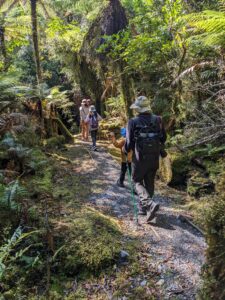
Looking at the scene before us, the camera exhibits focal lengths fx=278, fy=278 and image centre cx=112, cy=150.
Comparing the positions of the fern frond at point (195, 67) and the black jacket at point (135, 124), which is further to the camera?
the fern frond at point (195, 67)

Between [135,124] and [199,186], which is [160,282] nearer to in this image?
[135,124]

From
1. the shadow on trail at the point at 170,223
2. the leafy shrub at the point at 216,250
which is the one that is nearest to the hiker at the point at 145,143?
the shadow on trail at the point at 170,223

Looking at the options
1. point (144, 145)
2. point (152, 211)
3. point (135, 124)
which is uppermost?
point (135, 124)

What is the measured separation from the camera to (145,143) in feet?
14.1

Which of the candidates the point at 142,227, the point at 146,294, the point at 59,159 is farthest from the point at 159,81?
the point at 146,294

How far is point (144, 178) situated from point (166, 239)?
44.3 inches

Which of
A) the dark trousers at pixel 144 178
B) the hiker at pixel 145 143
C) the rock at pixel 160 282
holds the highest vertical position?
the hiker at pixel 145 143

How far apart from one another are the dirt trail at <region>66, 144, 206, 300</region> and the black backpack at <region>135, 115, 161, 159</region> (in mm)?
1086

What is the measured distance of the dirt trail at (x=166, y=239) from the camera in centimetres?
305

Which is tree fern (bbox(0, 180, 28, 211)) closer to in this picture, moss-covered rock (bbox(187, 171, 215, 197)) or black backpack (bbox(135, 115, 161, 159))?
black backpack (bbox(135, 115, 161, 159))

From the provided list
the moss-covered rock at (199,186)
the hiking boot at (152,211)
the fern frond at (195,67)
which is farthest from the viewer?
the fern frond at (195,67)

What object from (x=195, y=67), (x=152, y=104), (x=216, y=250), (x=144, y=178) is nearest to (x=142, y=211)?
(x=144, y=178)

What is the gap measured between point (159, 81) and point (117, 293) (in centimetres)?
633

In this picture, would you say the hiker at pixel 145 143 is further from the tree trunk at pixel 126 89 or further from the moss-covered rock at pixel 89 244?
the tree trunk at pixel 126 89
